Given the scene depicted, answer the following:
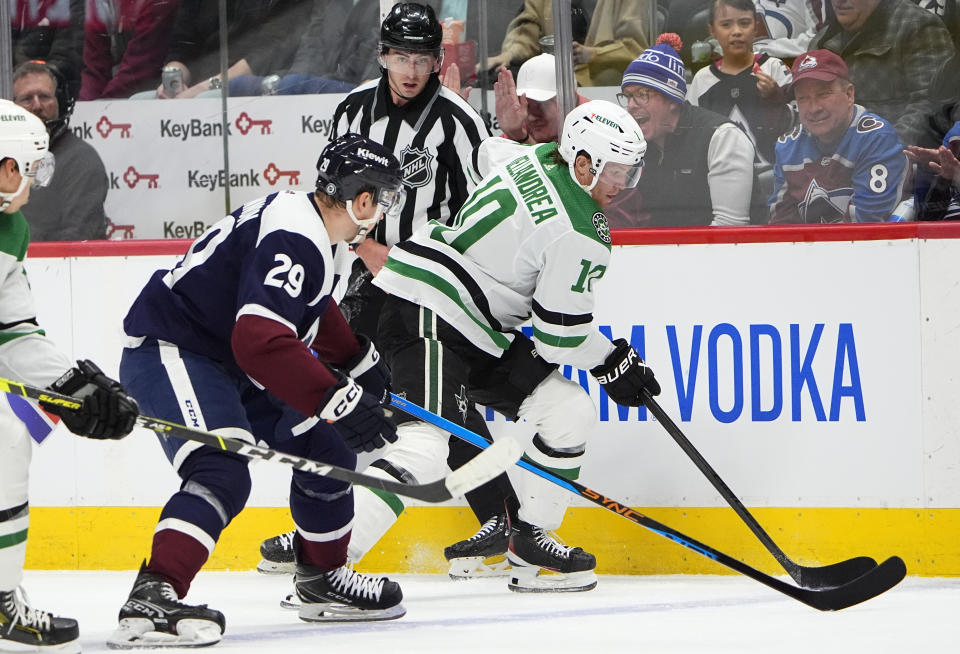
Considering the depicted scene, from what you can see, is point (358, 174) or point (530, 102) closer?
point (358, 174)

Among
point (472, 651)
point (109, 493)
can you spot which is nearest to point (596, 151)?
point (472, 651)

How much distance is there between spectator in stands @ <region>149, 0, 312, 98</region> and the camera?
4121 millimetres

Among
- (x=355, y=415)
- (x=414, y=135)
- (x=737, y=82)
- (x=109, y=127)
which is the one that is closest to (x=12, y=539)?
(x=355, y=415)

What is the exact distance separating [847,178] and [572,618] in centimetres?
153

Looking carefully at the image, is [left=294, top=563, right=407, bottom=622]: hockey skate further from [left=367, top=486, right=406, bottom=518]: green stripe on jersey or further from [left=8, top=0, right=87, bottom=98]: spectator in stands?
[left=8, top=0, right=87, bottom=98]: spectator in stands

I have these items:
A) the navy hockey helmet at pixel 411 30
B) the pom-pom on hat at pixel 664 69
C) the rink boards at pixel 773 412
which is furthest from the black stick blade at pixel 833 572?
the navy hockey helmet at pixel 411 30

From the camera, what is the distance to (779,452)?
364 cm

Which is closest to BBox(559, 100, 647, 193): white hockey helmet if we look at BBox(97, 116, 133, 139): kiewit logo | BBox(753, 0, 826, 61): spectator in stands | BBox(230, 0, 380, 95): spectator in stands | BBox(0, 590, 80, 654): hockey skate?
BBox(753, 0, 826, 61): spectator in stands

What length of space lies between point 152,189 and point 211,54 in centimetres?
46

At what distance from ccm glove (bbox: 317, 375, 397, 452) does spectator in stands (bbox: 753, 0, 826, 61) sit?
173 cm

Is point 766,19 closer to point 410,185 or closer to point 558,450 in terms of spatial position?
point 410,185

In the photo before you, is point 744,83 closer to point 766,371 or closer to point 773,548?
point 766,371

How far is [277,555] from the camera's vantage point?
3.76 metres

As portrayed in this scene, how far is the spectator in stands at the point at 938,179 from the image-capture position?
3.65m
